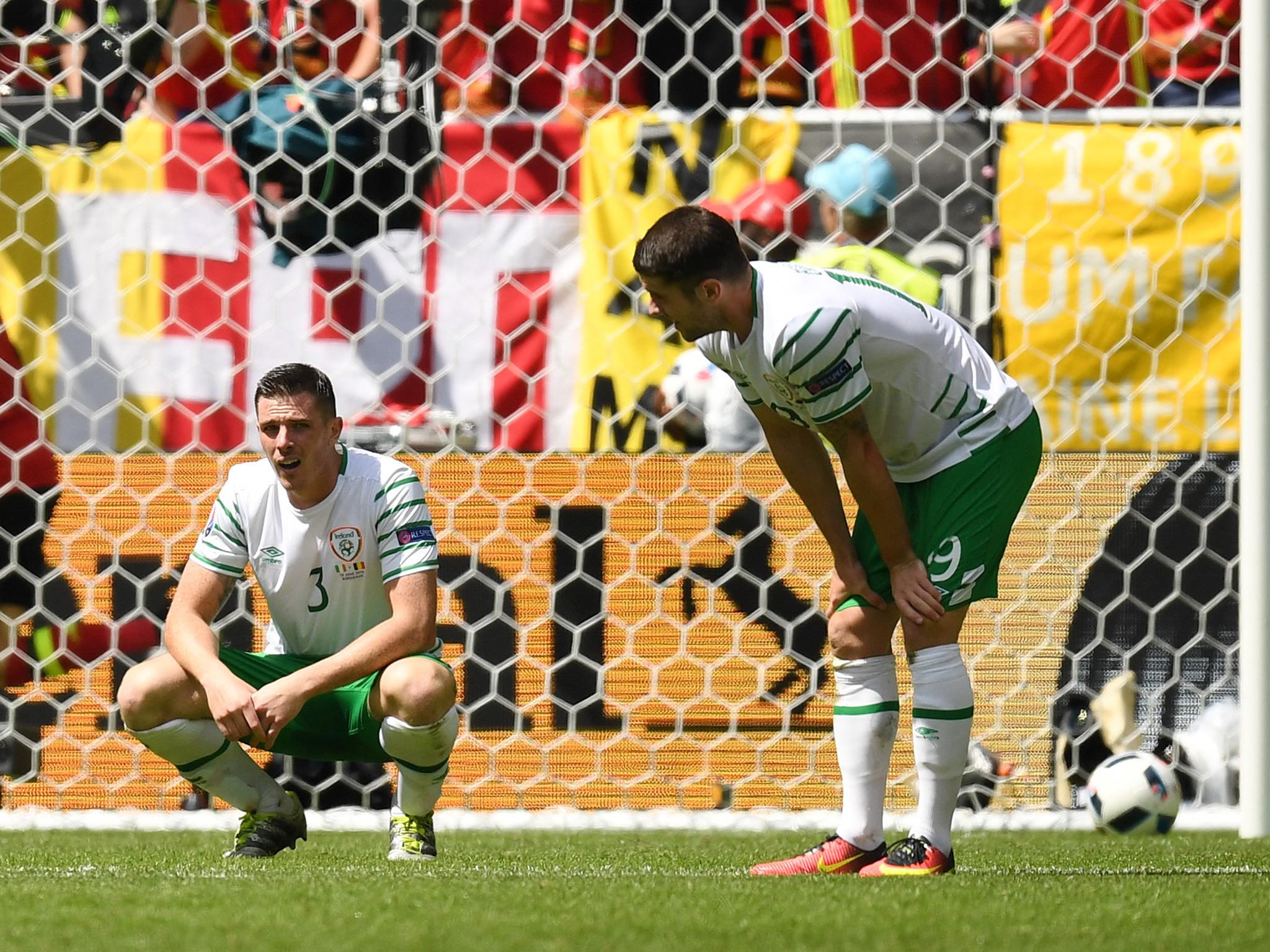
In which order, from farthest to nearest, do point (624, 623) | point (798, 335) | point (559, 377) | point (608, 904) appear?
point (559, 377), point (624, 623), point (798, 335), point (608, 904)

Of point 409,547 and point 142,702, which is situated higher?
point 409,547

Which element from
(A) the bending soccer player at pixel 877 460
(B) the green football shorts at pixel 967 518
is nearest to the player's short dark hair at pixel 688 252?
(A) the bending soccer player at pixel 877 460

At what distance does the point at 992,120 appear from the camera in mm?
4547

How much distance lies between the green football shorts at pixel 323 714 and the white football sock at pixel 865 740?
0.78 m

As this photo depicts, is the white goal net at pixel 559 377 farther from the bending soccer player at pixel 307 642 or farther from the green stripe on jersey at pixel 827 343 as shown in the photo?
the green stripe on jersey at pixel 827 343

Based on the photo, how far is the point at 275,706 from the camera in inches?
117

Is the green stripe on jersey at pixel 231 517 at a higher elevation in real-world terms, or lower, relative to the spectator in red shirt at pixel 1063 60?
lower

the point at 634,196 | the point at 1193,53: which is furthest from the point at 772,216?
the point at 1193,53

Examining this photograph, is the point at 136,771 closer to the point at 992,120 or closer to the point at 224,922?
the point at 224,922

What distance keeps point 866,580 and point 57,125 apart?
2729 mm

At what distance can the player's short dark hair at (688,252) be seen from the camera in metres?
2.69

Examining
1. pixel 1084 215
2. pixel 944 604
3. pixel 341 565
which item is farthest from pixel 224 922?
pixel 1084 215

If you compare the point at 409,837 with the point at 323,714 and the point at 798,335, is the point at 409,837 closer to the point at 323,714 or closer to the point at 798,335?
the point at 323,714

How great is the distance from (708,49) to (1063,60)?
1017mm
